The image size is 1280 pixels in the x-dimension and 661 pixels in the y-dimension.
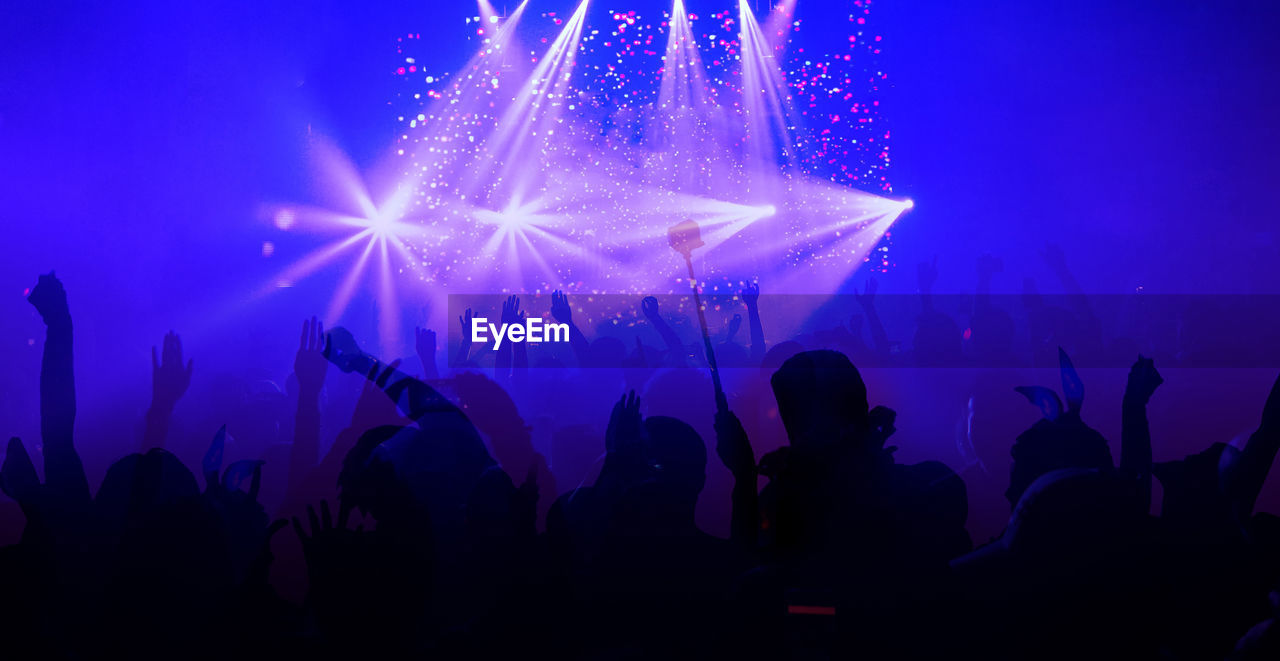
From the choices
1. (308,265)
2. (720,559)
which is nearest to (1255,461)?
(720,559)

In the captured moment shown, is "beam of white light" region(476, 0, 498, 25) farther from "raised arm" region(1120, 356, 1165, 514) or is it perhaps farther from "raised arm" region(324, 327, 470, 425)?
"raised arm" region(1120, 356, 1165, 514)

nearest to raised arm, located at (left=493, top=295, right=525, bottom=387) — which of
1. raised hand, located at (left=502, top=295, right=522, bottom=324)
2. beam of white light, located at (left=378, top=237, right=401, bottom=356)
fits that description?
raised hand, located at (left=502, top=295, right=522, bottom=324)

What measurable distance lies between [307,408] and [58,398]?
69cm

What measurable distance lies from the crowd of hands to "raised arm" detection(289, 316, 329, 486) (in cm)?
55

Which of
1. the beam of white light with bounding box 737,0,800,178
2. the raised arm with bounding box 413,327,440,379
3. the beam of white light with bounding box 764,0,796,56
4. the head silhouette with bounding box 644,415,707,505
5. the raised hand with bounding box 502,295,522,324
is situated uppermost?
the beam of white light with bounding box 764,0,796,56

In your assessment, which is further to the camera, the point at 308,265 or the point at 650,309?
the point at 308,265

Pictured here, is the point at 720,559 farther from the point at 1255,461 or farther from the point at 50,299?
the point at 50,299

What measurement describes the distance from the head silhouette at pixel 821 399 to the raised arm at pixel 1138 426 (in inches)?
28.5

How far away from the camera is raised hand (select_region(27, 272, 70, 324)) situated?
178cm

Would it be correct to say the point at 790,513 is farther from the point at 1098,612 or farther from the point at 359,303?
the point at 359,303

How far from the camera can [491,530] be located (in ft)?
5.19

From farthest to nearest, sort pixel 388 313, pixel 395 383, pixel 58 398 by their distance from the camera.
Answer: pixel 388 313
pixel 395 383
pixel 58 398

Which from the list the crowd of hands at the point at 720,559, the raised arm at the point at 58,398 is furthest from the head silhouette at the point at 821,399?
the raised arm at the point at 58,398

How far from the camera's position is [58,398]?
1.77m
